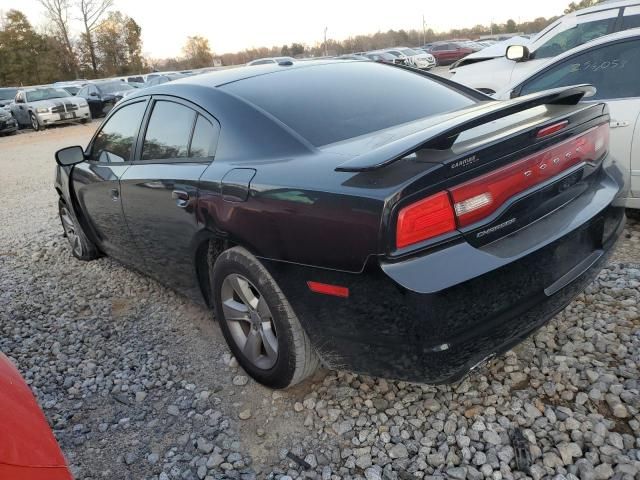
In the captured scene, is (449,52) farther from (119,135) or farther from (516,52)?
(119,135)

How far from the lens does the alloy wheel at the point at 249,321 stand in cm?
249

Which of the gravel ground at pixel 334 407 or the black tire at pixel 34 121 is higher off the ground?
the black tire at pixel 34 121

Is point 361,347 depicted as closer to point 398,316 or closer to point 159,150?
point 398,316

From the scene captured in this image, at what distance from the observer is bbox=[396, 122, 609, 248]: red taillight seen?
71.3 inches

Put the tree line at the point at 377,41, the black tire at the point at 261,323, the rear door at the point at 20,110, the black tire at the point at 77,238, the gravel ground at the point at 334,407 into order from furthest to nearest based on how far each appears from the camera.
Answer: the tree line at the point at 377,41, the rear door at the point at 20,110, the black tire at the point at 77,238, the black tire at the point at 261,323, the gravel ground at the point at 334,407

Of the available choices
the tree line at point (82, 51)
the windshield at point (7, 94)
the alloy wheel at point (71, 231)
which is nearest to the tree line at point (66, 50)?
the tree line at point (82, 51)

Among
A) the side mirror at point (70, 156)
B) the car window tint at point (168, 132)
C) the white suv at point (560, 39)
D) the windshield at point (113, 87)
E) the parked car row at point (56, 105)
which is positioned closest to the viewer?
the car window tint at point (168, 132)

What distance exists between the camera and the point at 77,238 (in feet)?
15.5

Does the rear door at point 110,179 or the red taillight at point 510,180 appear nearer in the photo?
the red taillight at point 510,180

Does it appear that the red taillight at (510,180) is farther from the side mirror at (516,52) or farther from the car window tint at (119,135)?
the side mirror at (516,52)

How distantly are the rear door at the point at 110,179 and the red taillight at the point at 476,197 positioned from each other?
88.7 inches

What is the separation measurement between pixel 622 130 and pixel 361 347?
9.14 feet

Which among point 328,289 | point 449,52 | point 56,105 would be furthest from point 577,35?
point 449,52

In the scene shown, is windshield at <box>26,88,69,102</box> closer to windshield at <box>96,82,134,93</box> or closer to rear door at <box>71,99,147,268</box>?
windshield at <box>96,82,134,93</box>
